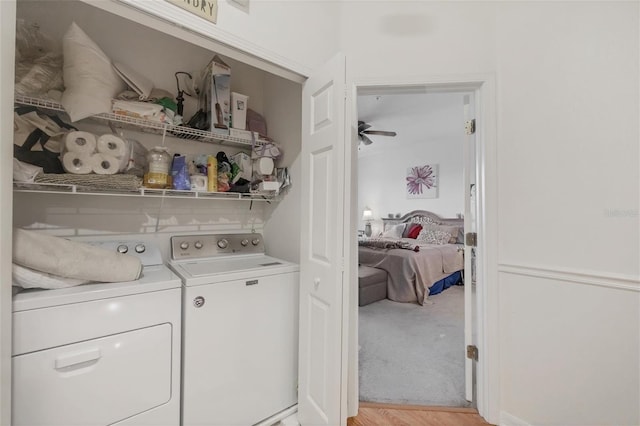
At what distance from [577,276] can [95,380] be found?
229 cm

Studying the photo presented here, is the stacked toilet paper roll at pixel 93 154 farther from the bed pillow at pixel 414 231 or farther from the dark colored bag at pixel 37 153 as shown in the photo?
the bed pillow at pixel 414 231

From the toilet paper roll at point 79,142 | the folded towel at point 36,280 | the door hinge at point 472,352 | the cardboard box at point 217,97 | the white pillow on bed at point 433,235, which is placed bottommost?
the door hinge at point 472,352

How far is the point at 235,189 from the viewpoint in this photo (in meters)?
1.89

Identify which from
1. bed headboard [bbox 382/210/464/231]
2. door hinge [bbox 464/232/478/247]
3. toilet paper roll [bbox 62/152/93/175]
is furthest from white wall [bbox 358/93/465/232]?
toilet paper roll [bbox 62/152/93/175]

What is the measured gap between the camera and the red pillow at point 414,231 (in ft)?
17.4

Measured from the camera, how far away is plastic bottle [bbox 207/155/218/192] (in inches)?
68.0

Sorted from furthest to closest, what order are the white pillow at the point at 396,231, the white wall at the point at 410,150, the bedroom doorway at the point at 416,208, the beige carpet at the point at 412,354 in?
the white pillow at the point at 396,231 → the white wall at the point at 410,150 → the beige carpet at the point at 412,354 → the bedroom doorway at the point at 416,208

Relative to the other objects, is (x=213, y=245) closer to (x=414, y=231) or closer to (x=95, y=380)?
(x=95, y=380)

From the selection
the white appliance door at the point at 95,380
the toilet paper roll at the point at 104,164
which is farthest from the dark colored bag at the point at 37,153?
the white appliance door at the point at 95,380

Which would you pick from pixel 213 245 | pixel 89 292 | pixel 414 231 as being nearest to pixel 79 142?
pixel 89 292

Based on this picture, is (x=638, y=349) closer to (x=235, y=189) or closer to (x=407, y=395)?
(x=407, y=395)

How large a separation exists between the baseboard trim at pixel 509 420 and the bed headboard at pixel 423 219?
4.01m

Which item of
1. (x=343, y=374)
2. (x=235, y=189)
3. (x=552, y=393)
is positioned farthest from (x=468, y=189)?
(x=235, y=189)

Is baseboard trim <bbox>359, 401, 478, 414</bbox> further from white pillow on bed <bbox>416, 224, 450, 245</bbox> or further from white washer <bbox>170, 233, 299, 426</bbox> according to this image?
white pillow on bed <bbox>416, 224, 450, 245</bbox>
